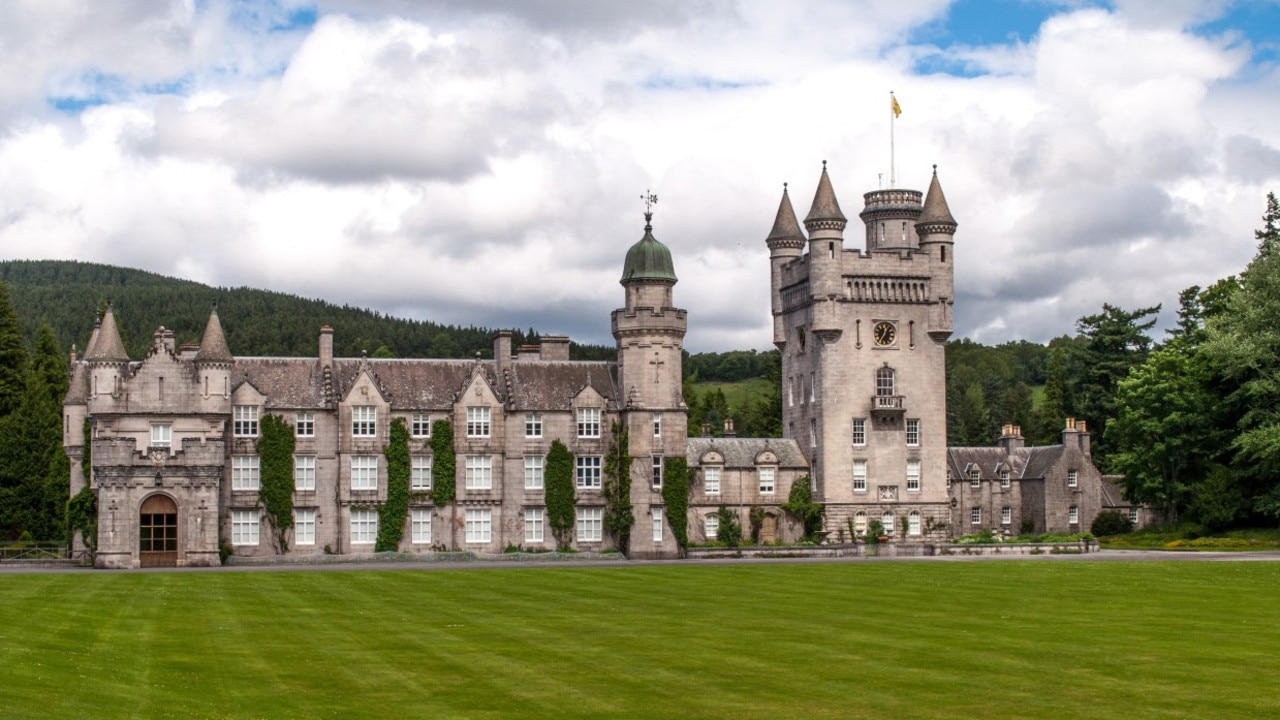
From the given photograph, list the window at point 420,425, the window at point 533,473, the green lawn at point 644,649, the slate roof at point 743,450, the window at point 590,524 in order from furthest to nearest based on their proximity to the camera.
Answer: the slate roof at point 743,450, the window at point 590,524, the window at point 533,473, the window at point 420,425, the green lawn at point 644,649

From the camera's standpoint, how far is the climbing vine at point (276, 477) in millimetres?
67375

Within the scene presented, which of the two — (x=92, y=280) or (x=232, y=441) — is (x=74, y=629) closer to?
Answer: (x=232, y=441)

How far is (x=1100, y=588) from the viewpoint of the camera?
139 ft

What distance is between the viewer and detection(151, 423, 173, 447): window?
65.4m

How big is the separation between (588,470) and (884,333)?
59.8ft

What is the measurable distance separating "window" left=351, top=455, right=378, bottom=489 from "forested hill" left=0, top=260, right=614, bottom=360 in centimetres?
6302

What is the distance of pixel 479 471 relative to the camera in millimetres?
70500

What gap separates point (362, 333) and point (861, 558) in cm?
9908

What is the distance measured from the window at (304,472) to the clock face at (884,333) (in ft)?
97.3

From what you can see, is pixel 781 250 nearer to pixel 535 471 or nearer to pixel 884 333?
pixel 884 333

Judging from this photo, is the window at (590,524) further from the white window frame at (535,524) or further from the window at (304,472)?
the window at (304,472)

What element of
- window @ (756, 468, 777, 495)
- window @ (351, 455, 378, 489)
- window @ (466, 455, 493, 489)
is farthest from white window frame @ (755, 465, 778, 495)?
window @ (351, 455, 378, 489)

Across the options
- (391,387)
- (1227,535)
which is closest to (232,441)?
(391,387)

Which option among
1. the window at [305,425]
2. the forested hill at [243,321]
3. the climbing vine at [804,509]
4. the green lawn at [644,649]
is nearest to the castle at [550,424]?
the window at [305,425]
